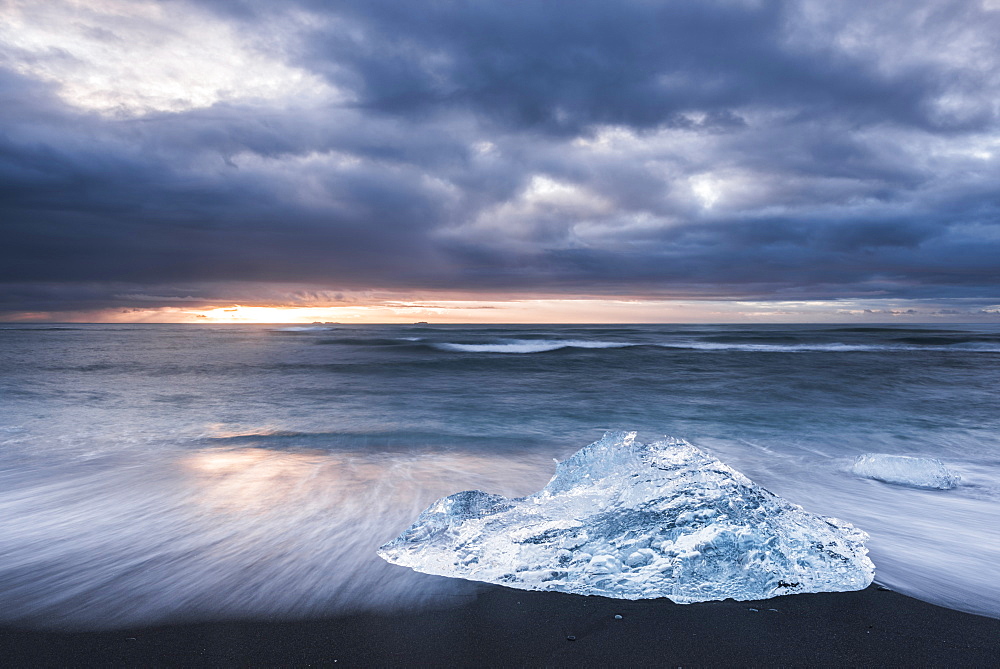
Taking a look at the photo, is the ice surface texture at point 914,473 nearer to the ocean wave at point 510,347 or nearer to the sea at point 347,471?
the sea at point 347,471

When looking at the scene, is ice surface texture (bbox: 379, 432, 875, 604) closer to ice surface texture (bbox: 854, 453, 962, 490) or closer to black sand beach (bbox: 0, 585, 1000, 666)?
black sand beach (bbox: 0, 585, 1000, 666)

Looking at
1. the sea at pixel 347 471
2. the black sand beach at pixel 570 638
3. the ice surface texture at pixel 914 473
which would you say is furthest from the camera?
the ice surface texture at pixel 914 473

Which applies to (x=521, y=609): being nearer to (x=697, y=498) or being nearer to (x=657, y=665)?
(x=657, y=665)

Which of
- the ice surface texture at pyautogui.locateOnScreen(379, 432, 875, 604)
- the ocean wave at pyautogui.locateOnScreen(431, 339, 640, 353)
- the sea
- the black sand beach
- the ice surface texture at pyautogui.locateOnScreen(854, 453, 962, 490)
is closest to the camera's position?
the black sand beach

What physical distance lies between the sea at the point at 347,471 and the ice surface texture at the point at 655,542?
25cm

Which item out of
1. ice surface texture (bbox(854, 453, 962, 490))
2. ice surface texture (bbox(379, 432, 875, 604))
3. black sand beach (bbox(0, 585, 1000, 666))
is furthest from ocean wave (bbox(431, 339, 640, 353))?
black sand beach (bbox(0, 585, 1000, 666))

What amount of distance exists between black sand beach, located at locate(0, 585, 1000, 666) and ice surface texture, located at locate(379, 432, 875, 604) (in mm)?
124

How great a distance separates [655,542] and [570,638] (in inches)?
33.5

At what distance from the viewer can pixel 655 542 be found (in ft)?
9.59

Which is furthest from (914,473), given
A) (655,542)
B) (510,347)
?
(510,347)

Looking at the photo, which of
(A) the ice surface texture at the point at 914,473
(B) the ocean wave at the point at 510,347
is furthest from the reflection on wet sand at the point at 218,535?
(B) the ocean wave at the point at 510,347

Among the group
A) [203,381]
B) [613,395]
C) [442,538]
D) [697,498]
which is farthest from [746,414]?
[203,381]

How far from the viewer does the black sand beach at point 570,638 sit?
2209 mm

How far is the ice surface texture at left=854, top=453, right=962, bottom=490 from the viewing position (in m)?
5.07
